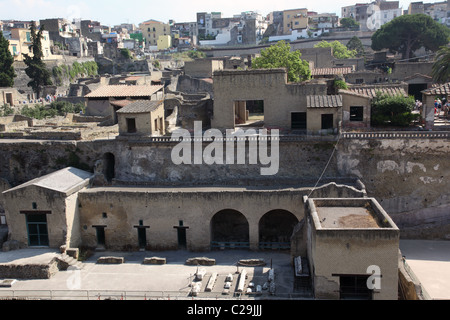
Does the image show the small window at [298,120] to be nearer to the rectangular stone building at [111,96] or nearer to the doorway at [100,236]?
→ the doorway at [100,236]

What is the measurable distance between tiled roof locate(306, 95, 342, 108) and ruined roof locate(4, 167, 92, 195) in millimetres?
16218

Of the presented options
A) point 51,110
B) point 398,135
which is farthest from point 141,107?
point 51,110

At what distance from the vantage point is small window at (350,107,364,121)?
115 feet

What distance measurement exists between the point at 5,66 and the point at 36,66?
12.6ft

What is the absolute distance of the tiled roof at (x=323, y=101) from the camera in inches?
1256

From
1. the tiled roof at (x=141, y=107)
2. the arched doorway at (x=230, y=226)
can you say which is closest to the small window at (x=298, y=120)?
the arched doorway at (x=230, y=226)

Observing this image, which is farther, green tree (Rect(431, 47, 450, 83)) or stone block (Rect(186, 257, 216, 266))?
green tree (Rect(431, 47, 450, 83))

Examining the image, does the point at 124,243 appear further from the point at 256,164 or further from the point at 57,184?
the point at 256,164

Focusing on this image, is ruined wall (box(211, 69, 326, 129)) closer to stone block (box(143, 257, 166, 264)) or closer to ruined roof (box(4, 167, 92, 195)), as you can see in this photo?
ruined roof (box(4, 167, 92, 195))

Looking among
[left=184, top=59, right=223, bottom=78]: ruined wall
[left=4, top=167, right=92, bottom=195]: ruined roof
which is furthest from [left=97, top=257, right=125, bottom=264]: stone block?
[left=184, top=59, right=223, bottom=78]: ruined wall

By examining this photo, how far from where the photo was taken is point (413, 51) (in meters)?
74.1

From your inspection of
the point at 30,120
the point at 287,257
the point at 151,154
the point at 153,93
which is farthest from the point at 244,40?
the point at 287,257

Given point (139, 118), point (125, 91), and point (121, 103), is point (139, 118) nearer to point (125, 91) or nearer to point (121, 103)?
point (121, 103)

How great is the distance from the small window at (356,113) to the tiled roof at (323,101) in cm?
273
